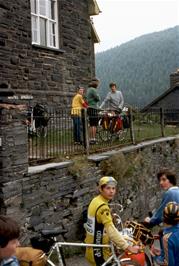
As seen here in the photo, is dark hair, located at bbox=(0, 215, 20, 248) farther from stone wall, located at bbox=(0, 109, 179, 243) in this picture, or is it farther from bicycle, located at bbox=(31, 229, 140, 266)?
stone wall, located at bbox=(0, 109, 179, 243)

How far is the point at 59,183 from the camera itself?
8.71 meters

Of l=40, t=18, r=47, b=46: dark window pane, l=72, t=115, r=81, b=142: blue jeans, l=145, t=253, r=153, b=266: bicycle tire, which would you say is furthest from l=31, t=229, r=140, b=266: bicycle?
l=40, t=18, r=47, b=46: dark window pane

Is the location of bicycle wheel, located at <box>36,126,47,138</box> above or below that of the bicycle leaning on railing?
above

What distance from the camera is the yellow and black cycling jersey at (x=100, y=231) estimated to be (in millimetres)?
5570

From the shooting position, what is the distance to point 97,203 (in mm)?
5719

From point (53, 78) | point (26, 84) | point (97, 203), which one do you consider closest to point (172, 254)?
point (97, 203)

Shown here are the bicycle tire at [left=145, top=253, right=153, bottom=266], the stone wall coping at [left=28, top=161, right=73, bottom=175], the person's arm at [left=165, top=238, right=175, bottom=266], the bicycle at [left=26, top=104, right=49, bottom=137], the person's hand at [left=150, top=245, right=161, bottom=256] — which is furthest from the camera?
the bicycle at [left=26, top=104, right=49, bottom=137]

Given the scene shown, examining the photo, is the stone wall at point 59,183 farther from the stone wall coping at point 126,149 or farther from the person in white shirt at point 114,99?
the person in white shirt at point 114,99

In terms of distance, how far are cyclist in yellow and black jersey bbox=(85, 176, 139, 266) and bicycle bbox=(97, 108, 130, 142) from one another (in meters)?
6.07

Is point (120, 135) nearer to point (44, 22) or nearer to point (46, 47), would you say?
point (46, 47)

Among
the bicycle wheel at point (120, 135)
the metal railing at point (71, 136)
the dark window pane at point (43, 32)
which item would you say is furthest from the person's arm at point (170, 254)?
the dark window pane at point (43, 32)

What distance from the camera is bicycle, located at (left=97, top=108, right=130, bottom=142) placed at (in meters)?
12.1

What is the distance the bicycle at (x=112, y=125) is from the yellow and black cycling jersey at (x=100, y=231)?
6.09 m

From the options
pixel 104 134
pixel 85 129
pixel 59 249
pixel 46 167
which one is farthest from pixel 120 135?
pixel 59 249
